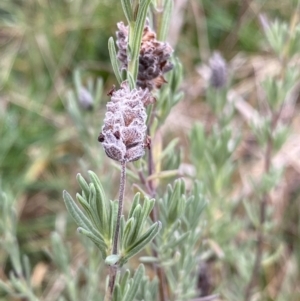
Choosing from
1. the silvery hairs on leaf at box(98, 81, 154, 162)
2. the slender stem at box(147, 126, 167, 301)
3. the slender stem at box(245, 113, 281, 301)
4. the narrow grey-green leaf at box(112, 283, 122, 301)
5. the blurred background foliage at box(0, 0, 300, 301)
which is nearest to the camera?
the silvery hairs on leaf at box(98, 81, 154, 162)

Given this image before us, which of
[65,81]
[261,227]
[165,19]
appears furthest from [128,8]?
[65,81]

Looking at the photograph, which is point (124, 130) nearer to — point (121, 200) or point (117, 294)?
point (121, 200)

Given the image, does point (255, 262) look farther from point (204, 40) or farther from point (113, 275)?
point (204, 40)

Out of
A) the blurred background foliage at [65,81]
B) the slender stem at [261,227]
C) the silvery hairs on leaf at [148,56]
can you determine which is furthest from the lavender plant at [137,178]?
the blurred background foliage at [65,81]

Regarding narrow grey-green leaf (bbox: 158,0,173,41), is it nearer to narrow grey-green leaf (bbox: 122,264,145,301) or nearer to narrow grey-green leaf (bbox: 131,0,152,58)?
narrow grey-green leaf (bbox: 131,0,152,58)

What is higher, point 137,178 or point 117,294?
point 137,178

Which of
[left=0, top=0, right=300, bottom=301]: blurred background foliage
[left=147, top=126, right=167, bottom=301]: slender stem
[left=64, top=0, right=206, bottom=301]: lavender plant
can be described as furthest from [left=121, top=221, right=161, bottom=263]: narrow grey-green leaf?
[left=0, top=0, right=300, bottom=301]: blurred background foliage

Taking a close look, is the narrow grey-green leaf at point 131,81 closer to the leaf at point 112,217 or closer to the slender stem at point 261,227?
the leaf at point 112,217
